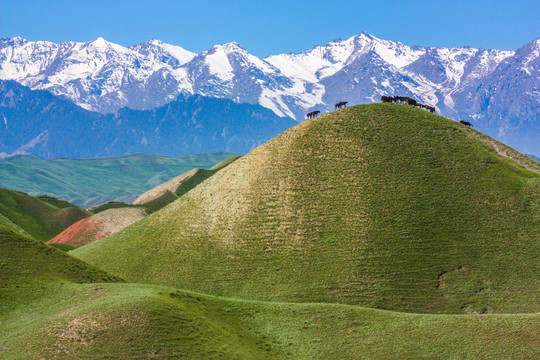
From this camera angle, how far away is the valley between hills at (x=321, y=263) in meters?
52.2

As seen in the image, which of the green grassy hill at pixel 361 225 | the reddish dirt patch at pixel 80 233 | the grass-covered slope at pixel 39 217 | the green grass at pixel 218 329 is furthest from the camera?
the grass-covered slope at pixel 39 217

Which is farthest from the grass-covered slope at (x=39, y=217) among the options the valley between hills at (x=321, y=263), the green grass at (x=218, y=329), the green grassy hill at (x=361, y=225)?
the green grass at (x=218, y=329)

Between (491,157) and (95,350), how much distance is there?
87.0m

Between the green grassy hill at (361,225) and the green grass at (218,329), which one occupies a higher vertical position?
the green grassy hill at (361,225)

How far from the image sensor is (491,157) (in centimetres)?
10594

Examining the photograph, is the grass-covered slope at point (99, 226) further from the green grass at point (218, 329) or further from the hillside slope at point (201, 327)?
the green grass at point (218, 329)

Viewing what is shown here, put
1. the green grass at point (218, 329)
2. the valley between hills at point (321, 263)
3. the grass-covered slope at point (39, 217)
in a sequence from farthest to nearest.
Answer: the grass-covered slope at point (39, 217), the valley between hills at point (321, 263), the green grass at point (218, 329)

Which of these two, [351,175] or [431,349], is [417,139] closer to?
[351,175]

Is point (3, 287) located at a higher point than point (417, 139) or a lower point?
lower

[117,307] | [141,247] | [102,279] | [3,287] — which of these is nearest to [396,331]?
[117,307]

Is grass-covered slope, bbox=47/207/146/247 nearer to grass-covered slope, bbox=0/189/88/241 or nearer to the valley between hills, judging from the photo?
grass-covered slope, bbox=0/189/88/241

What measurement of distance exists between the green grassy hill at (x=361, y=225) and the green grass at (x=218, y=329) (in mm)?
16366

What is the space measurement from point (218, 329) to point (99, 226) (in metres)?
108

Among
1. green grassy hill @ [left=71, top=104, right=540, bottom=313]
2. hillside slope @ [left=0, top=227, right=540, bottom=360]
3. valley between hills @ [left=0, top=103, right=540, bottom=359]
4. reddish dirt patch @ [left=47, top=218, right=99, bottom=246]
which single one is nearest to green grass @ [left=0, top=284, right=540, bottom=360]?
hillside slope @ [left=0, top=227, right=540, bottom=360]
